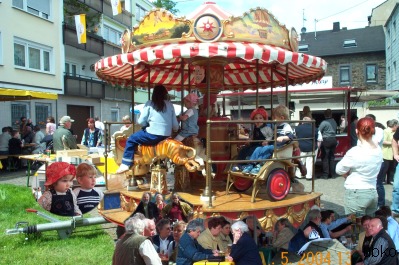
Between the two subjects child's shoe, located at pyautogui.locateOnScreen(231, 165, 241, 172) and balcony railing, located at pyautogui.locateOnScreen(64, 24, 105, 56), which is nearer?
child's shoe, located at pyautogui.locateOnScreen(231, 165, 241, 172)

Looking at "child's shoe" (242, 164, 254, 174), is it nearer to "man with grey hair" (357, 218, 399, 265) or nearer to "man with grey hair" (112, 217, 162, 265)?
"man with grey hair" (357, 218, 399, 265)

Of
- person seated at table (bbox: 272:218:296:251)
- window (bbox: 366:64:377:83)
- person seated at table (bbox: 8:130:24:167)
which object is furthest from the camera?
window (bbox: 366:64:377:83)

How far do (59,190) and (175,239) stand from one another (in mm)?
1610

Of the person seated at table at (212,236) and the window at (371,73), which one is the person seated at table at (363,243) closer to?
the person seated at table at (212,236)

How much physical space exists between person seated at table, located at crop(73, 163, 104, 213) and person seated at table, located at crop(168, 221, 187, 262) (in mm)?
1235

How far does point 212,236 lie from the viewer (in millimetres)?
3625

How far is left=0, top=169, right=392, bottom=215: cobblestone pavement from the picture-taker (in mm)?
7700

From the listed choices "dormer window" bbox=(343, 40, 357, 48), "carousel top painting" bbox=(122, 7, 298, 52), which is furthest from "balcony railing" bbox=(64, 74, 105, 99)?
"dormer window" bbox=(343, 40, 357, 48)

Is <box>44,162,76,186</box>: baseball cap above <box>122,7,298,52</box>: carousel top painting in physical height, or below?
below

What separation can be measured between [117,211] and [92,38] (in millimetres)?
21778

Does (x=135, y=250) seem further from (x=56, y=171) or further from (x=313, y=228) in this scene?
(x=313, y=228)

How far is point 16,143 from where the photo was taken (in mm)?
13352

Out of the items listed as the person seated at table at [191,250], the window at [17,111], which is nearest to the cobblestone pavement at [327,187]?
the person seated at table at [191,250]

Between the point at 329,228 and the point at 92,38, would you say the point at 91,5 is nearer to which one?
the point at 92,38
